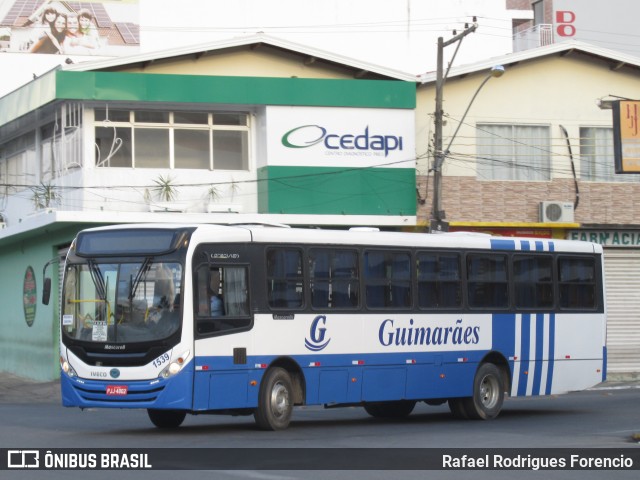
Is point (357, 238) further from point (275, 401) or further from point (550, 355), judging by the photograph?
point (550, 355)

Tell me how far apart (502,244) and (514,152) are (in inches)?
628

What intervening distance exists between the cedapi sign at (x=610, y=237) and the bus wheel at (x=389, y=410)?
658 inches

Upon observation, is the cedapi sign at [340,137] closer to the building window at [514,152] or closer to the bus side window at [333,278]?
the building window at [514,152]

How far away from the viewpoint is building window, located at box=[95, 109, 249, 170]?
3388cm

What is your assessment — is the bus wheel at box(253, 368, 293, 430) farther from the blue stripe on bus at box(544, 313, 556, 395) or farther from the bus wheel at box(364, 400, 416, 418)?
the blue stripe on bus at box(544, 313, 556, 395)

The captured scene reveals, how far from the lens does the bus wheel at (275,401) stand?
17547mm

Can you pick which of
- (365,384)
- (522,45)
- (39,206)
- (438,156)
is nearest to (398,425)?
(365,384)

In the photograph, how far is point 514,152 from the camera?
1460 inches

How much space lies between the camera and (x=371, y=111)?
3509 cm

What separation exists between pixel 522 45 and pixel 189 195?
97.6 feet

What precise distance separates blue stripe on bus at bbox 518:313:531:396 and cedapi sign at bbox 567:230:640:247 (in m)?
15.8

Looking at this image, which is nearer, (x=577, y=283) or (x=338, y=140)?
(x=577, y=283)

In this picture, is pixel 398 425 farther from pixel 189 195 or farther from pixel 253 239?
pixel 189 195

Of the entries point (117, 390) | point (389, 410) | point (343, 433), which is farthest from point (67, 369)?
point (389, 410)
